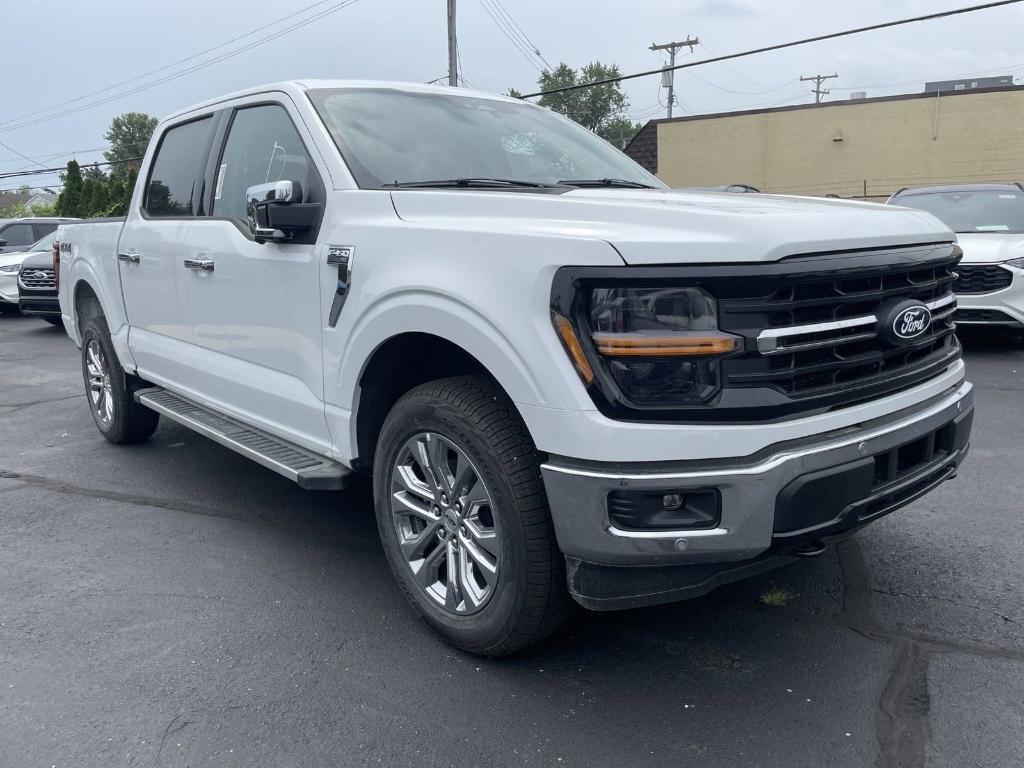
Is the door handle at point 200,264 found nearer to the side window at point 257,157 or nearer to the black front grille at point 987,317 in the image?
the side window at point 257,157

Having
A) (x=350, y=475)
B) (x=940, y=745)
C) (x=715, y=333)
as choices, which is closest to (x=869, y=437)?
(x=715, y=333)

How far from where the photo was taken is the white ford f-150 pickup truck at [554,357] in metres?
2.34

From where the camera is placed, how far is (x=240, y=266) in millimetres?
3816

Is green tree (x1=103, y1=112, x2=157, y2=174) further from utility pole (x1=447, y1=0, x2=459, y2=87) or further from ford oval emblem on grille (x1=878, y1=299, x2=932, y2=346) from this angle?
ford oval emblem on grille (x1=878, y1=299, x2=932, y2=346)

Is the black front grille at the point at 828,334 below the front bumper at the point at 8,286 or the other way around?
the other way around

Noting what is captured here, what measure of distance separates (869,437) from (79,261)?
5249 millimetres

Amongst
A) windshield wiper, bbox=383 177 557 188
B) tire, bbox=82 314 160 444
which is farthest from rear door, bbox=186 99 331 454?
tire, bbox=82 314 160 444

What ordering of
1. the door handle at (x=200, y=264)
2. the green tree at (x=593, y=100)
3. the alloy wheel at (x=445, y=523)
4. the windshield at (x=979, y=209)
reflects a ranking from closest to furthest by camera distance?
1. the alloy wheel at (x=445, y=523)
2. the door handle at (x=200, y=264)
3. the windshield at (x=979, y=209)
4. the green tree at (x=593, y=100)

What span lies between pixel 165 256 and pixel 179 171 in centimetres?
56

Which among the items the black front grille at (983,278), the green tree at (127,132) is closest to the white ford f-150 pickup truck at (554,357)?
the black front grille at (983,278)

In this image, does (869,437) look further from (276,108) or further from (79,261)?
(79,261)

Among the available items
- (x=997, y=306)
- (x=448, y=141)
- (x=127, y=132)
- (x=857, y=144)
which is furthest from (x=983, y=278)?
(x=127, y=132)

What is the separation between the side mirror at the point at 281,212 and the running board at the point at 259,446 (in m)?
0.89

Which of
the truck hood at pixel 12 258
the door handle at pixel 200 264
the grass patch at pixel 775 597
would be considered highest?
the door handle at pixel 200 264
